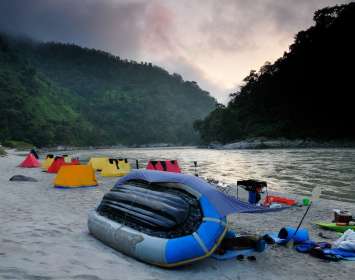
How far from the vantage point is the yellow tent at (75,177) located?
17.2 metres

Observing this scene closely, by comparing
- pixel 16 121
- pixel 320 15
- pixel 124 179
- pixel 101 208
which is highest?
pixel 320 15

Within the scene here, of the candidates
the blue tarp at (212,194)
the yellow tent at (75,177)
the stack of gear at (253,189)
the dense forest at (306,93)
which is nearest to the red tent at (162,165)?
the yellow tent at (75,177)

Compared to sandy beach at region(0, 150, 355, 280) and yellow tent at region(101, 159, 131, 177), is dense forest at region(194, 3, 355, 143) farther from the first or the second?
sandy beach at region(0, 150, 355, 280)

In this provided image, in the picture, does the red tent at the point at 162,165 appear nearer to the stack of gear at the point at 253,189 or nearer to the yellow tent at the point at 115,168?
the yellow tent at the point at 115,168

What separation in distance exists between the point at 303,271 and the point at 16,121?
4819 inches

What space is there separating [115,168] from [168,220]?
17334 millimetres

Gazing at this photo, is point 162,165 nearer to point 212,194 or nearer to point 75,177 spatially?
point 75,177

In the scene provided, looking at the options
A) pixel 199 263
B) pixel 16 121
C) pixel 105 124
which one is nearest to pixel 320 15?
pixel 16 121

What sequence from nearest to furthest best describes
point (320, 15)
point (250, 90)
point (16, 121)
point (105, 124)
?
point (16, 121), point (320, 15), point (250, 90), point (105, 124)

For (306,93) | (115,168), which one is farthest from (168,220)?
(306,93)

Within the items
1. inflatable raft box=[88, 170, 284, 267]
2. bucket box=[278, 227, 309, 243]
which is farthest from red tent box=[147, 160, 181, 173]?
inflatable raft box=[88, 170, 284, 267]

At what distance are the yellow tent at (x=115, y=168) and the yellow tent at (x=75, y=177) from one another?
16.2 feet

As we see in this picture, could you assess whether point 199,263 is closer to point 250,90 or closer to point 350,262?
point 350,262

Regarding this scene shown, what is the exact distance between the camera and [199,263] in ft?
22.2
